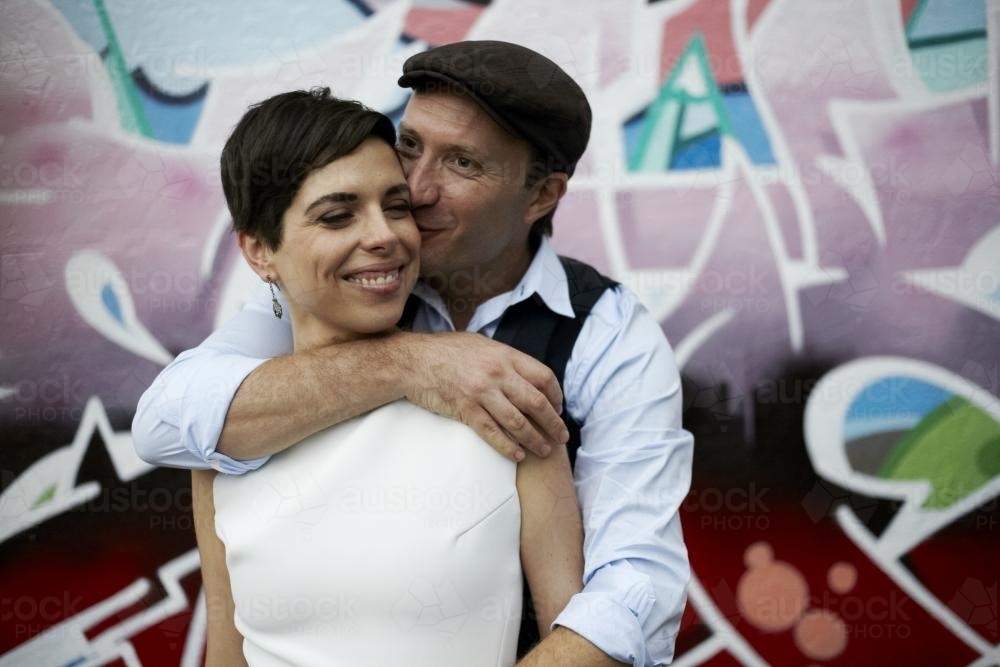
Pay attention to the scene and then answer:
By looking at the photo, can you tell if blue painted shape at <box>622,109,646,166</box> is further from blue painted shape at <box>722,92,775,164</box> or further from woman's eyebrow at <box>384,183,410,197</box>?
woman's eyebrow at <box>384,183,410,197</box>

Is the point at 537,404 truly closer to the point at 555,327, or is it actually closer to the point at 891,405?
the point at 555,327

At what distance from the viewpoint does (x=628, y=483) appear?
1851mm

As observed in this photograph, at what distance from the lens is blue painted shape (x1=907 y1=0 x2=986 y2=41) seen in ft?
10.2

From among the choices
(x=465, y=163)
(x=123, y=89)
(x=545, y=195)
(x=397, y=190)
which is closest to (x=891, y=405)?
(x=545, y=195)

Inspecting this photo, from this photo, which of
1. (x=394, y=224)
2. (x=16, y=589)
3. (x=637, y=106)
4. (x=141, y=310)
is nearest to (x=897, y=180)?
(x=637, y=106)

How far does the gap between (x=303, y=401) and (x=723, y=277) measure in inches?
71.4

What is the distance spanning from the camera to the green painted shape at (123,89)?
330 centimetres

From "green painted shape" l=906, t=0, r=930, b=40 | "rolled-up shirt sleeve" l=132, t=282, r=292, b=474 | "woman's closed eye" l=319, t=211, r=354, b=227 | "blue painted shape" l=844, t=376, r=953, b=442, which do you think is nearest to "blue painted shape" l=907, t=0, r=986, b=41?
"green painted shape" l=906, t=0, r=930, b=40

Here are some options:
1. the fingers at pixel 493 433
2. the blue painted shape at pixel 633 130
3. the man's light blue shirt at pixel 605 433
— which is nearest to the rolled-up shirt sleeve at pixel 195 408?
the man's light blue shirt at pixel 605 433

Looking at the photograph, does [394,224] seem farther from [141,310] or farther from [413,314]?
[141,310]

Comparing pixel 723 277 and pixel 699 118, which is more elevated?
pixel 699 118

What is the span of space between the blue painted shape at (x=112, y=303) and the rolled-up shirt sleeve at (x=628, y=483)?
1.85m

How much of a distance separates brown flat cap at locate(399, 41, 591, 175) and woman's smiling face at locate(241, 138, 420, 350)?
0.98 feet

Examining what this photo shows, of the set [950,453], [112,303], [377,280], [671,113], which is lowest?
[950,453]
